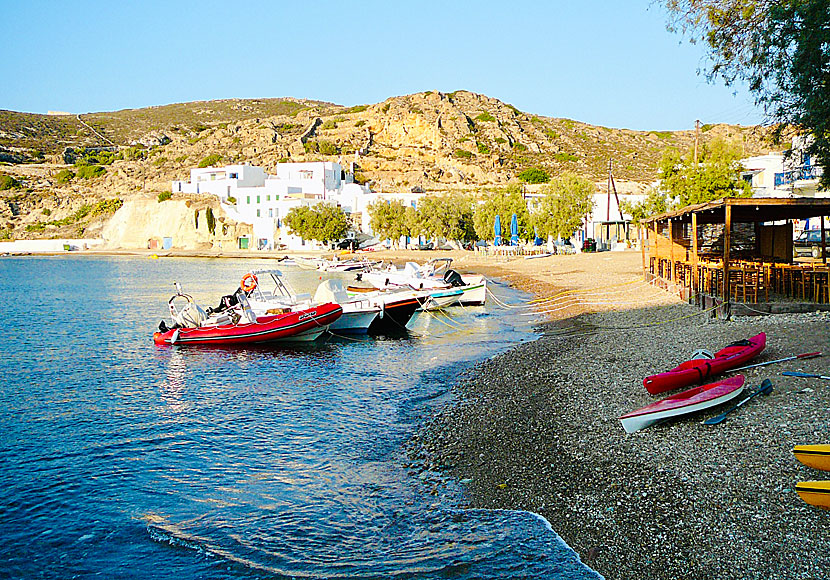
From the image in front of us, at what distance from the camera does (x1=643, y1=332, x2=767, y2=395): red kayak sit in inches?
485

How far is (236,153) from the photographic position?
148250 mm

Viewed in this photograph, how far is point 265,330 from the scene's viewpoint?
25172mm

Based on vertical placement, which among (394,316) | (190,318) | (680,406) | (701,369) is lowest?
(394,316)

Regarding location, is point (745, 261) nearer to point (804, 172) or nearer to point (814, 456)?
point (804, 172)

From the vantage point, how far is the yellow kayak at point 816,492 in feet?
24.2

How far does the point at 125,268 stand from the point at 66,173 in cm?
8151

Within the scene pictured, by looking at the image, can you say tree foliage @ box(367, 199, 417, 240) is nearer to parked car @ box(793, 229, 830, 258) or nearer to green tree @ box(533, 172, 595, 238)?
green tree @ box(533, 172, 595, 238)

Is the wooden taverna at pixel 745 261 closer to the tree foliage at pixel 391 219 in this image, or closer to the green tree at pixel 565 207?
the green tree at pixel 565 207

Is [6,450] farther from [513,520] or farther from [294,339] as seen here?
[294,339]

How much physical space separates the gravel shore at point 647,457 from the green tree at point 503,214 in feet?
181

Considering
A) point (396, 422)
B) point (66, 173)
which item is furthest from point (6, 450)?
point (66, 173)

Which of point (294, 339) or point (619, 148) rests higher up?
point (619, 148)

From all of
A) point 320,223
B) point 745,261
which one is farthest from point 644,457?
point 320,223

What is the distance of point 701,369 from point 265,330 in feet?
53.7
